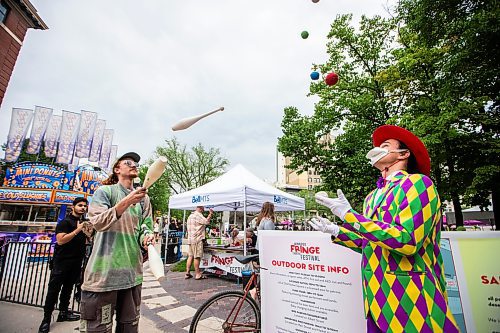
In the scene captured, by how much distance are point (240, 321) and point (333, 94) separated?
11.5 metres

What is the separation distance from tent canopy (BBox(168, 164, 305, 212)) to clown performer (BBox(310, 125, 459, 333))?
518 cm

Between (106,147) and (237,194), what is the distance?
69.7ft

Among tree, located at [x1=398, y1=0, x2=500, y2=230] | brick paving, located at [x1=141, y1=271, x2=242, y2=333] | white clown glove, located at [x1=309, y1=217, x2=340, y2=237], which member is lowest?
brick paving, located at [x1=141, y1=271, x2=242, y2=333]

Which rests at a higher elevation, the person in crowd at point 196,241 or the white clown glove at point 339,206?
the white clown glove at point 339,206

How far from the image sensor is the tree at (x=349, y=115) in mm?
11148

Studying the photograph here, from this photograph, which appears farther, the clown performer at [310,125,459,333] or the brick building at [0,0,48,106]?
the brick building at [0,0,48,106]

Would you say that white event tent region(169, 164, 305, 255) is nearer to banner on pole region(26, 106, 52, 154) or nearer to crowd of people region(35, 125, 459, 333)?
crowd of people region(35, 125, 459, 333)

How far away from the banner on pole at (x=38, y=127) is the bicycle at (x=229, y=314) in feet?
74.1

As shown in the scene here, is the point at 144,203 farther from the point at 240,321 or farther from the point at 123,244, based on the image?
Answer: the point at 240,321

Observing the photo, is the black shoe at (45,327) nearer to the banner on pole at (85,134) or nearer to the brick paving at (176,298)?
the brick paving at (176,298)

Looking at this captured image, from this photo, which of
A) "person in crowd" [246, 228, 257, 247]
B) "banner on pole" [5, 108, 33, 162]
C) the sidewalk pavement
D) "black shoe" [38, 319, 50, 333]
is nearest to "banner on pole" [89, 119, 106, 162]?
"banner on pole" [5, 108, 33, 162]

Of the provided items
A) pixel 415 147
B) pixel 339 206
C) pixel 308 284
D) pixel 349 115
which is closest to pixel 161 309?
pixel 308 284

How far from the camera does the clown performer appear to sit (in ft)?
4.07

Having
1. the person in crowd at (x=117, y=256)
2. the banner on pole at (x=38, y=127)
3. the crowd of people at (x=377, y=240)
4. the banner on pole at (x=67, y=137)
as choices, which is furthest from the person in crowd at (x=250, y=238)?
the banner on pole at (x=38, y=127)
